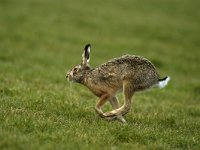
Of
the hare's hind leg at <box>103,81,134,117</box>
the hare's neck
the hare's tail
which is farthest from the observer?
the hare's neck

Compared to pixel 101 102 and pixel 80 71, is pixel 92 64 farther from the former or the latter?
pixel 101 102

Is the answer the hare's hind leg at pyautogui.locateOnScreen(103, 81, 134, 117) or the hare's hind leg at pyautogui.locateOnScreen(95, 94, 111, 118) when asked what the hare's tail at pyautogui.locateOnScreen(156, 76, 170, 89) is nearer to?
the hare's hind leg at pyautogui.locateOnScreen(103, 81, 134, 117)

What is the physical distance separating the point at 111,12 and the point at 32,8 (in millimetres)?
5207

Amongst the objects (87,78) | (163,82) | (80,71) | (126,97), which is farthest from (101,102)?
(163,82)

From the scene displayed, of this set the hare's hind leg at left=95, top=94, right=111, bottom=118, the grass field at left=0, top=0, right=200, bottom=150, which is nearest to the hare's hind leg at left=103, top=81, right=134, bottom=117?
the hare's hind leg at left=95, top=94, right=111, bottom=118

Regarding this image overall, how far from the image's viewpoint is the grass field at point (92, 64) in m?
9.12

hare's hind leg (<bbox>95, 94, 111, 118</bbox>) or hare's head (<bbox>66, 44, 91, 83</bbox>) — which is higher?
hare's head (<bbox>66, 44, 91, 83</bbox>)

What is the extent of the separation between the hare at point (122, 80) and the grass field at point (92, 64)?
0.45m

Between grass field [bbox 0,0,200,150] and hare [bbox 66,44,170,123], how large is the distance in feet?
1.47

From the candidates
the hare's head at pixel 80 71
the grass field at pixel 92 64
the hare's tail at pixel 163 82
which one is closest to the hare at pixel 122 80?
the hare's tail at pixel 163 82

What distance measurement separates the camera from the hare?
10.5m

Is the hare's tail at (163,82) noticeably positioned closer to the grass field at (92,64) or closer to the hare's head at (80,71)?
the grass field at (92,64)

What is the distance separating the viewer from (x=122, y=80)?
10586 mm

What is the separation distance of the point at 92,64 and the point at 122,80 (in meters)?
10.1
